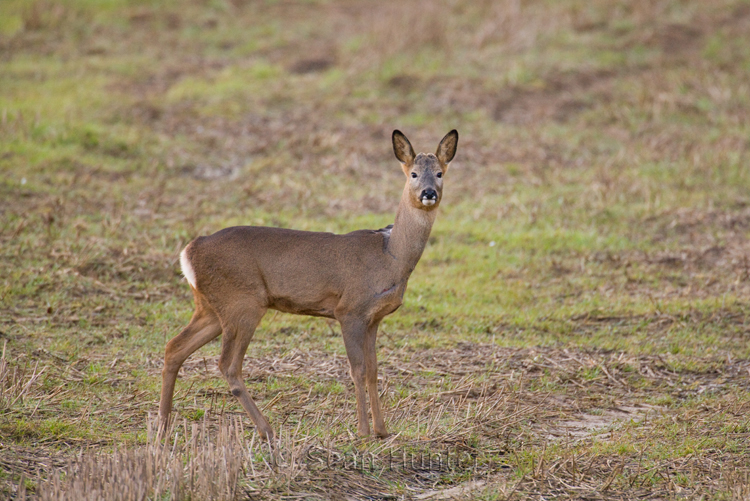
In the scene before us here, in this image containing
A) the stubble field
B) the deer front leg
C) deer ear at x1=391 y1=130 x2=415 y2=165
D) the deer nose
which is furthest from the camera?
deer ear at x1=391 y1=130 x2=415 y2=165

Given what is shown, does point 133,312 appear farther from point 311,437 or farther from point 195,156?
point 195,156

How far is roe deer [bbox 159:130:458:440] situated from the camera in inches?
208

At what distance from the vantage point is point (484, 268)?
29.2 feet

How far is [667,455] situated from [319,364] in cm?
254

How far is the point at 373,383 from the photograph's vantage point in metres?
5.34

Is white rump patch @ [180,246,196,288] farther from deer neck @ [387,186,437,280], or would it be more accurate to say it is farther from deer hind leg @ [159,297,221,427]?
deer neck @ [387,186,437,280]

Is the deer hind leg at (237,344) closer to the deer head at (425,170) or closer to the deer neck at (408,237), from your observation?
the deer neck at (408,237)

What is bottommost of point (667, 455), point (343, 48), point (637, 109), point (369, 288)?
point (667, 455)

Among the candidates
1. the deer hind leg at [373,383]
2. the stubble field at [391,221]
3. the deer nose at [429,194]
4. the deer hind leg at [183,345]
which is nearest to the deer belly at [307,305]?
the deer hind leg at [373,383]

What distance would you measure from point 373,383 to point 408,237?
3.02 ft

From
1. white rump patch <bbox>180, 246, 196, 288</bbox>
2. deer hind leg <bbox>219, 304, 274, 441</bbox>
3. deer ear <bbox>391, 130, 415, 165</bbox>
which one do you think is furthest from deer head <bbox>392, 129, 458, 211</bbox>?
white rump patch <bbox>180, 246, 196, 288</bbox>

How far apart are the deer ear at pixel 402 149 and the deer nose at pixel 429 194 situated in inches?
18.9

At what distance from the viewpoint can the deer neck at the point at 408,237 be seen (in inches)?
217

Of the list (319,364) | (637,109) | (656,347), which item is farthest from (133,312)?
(637,109)
